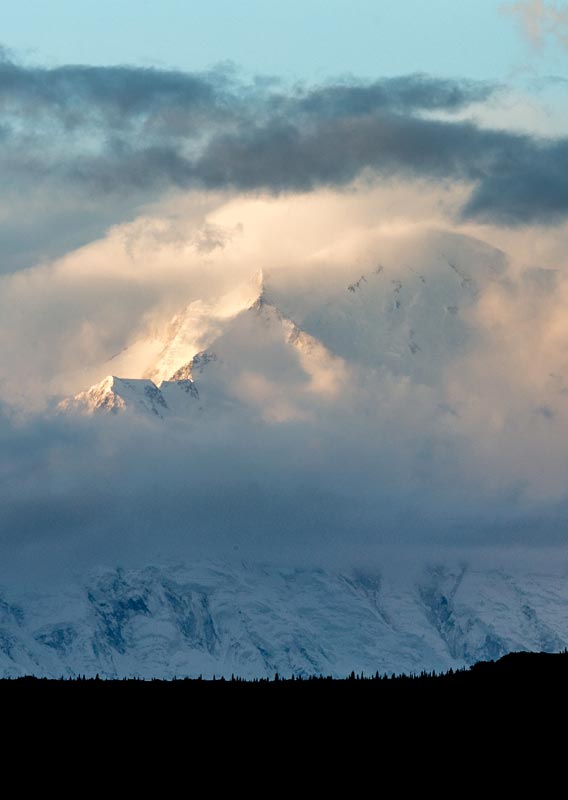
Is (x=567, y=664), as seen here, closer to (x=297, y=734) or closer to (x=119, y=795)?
(x=297, y=734)

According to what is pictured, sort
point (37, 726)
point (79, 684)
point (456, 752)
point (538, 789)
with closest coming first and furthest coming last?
point (538, 789) < point (456, 752) < point (37, 726) < point (79, 684)

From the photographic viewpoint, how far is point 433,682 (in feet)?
412

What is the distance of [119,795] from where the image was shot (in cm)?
10481

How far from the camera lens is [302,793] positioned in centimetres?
10500

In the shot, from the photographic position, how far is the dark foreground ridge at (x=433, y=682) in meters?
122

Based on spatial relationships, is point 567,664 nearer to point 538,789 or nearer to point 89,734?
point 538,789

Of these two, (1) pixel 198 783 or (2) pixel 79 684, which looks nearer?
(1) pixel 198 783

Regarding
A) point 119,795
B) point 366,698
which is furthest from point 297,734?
point 119,795

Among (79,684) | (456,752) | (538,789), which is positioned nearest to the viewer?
(538,789)

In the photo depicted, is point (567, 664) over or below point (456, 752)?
over

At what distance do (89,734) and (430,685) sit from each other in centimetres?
2241

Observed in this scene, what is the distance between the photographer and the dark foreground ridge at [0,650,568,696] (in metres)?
122

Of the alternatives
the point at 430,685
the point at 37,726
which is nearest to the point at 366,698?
the point at 430,685

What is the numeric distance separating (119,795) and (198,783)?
15.9ft
